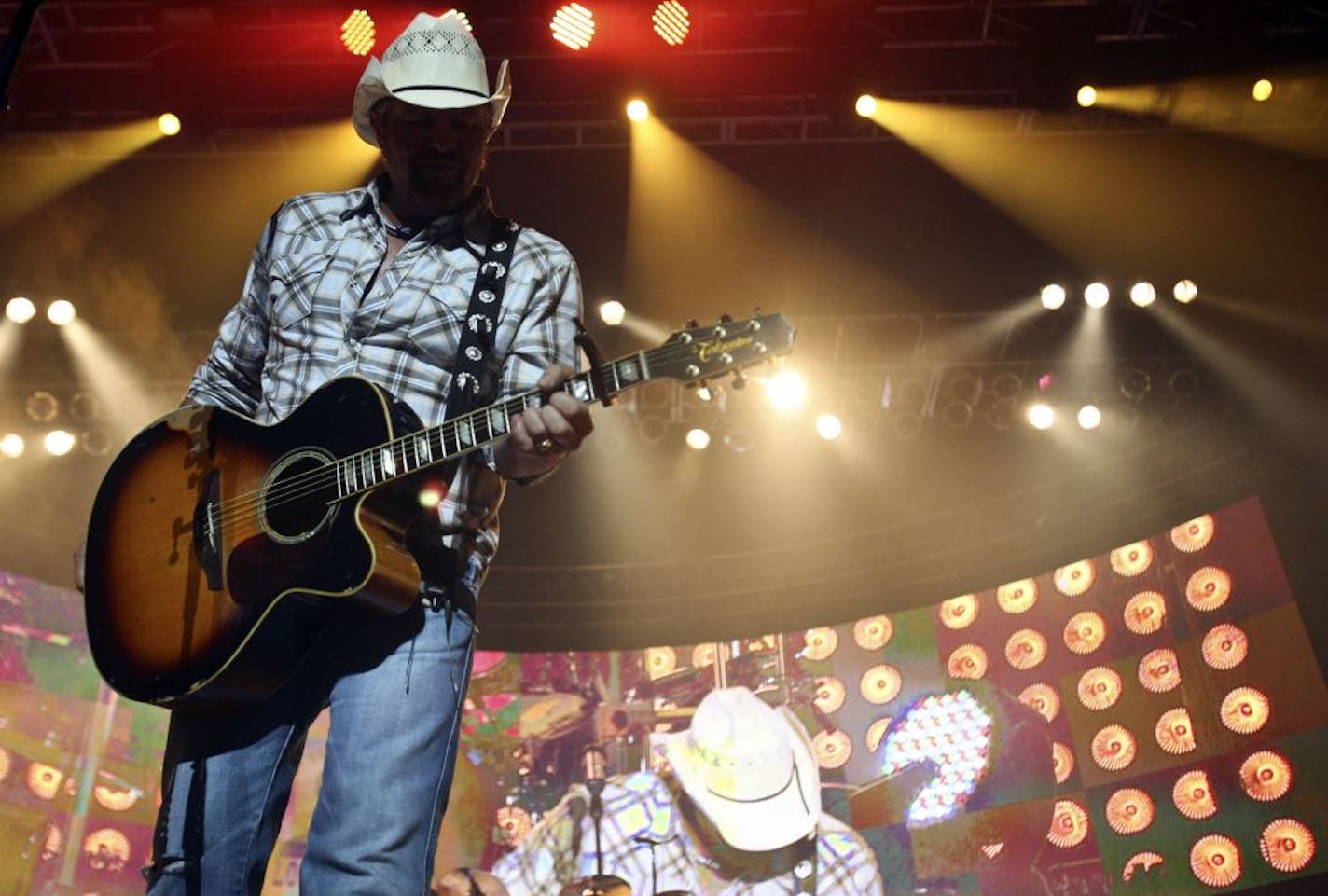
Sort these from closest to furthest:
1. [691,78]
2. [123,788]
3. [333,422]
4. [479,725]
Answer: [333,422]
[691,78]
[123,788]
[479,725]

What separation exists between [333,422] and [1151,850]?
271 inches

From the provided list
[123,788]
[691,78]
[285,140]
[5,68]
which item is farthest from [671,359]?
[123,788]


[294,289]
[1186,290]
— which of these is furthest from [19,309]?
[1186,290]

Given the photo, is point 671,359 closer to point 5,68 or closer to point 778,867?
point 5,68

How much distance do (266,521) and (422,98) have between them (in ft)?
3.22

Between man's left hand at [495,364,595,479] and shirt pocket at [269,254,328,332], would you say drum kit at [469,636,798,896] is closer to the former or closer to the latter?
shirt pocket at [269,254,328,332]

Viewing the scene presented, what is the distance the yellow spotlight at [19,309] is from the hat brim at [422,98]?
651cm

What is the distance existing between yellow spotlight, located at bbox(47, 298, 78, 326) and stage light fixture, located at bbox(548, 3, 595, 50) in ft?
13.2

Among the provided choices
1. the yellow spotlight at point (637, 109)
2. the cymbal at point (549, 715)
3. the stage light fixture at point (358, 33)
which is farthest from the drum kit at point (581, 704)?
the stage light fixture at point (358, 33)

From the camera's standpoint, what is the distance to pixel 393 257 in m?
2.70

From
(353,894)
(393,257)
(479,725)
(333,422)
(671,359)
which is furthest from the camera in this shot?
(479,725)

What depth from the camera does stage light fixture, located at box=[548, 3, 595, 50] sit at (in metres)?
6.76

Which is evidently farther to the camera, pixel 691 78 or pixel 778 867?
pixel 778 867

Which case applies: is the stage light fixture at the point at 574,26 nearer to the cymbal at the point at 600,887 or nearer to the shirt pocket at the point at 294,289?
the shirt pocket at the point at 294,289
